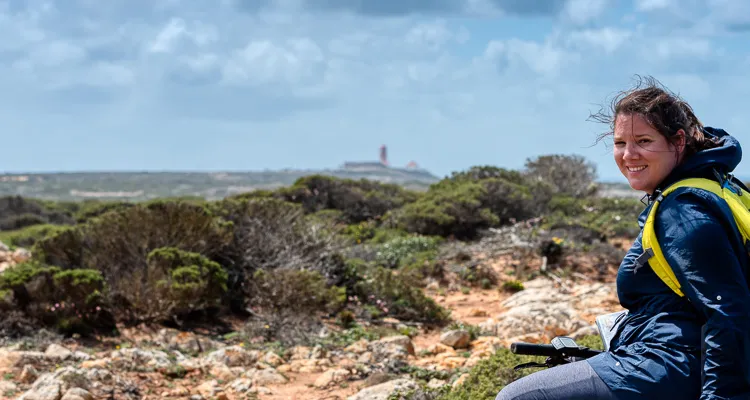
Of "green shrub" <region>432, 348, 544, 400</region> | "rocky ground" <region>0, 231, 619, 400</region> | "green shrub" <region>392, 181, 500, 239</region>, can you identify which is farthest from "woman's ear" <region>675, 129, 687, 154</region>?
"green shrub" <region>392, 181, 500, 239</region>

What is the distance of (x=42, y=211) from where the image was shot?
2706 cm

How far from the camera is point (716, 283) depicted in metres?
1.91

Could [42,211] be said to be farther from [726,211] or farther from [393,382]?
[726,211]

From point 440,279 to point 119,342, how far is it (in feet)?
18.1

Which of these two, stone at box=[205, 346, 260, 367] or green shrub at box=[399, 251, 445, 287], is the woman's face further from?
green shrub at box=[399, 251, 445, 287]

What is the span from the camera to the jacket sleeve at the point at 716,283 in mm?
1883

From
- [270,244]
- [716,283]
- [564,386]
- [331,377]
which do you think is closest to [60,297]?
[270,244]

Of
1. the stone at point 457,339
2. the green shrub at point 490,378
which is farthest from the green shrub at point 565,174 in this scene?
the green shrub at point 490,378

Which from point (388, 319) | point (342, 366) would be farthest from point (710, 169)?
point (388, 319)

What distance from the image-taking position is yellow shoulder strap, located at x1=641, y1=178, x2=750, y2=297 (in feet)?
6.47

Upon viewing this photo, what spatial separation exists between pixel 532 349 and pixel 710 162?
76cm

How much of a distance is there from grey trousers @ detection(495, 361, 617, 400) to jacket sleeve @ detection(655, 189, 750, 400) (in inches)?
11.1

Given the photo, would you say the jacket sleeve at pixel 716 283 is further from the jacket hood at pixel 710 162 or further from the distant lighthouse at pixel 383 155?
the distant lighthouse at pixel 383 155

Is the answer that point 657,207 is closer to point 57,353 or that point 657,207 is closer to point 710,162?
point 710,162
